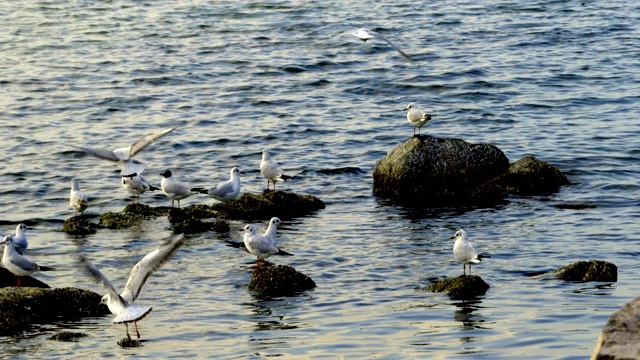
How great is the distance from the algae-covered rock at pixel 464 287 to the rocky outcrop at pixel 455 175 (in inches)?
212

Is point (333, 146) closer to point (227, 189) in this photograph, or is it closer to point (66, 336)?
point (227, 189)

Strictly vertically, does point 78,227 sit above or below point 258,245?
below

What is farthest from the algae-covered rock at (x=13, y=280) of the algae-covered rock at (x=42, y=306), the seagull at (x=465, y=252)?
the seagull at (x=465, y=252)

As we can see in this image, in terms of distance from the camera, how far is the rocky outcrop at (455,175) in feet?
65.1

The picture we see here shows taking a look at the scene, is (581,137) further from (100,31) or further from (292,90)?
(100,31)

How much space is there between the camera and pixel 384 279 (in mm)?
15344

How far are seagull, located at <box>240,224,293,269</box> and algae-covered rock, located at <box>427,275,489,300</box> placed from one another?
7.98 feet

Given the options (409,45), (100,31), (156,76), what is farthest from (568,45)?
(100,31)

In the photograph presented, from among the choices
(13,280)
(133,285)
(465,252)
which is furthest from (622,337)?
(13,280)

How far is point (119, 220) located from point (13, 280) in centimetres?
371

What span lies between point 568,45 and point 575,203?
15131 millimetres

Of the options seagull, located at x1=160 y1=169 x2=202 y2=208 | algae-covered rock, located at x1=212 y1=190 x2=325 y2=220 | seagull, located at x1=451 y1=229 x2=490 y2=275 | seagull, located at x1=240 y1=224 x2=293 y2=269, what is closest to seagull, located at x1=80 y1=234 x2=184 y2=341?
seagull, located at x1=240 y1=224 x2=293 y2=269

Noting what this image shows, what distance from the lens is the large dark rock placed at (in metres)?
7.47

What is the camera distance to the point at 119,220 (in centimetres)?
1884
